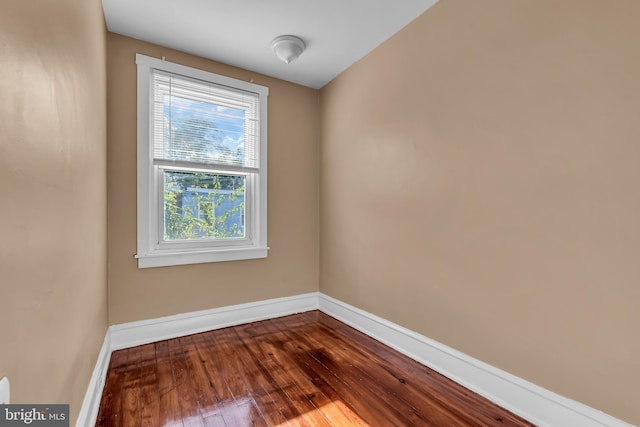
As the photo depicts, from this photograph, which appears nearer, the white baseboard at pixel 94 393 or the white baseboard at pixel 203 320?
the white baseboard at pixel 94 393

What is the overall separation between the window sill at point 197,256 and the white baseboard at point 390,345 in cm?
47

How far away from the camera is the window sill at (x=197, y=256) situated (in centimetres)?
246

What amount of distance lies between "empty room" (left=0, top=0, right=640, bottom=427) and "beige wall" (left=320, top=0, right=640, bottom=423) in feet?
0.04

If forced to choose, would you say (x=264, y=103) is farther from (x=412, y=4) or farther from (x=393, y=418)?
(x=393, y=418)

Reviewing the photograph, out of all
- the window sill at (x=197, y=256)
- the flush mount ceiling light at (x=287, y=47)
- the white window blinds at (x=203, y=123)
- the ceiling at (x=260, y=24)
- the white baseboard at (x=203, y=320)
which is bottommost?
the white baseboard at (x=203, y=320)

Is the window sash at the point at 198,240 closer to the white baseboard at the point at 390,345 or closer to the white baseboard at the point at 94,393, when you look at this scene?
the white baseboard at the point at 390,345

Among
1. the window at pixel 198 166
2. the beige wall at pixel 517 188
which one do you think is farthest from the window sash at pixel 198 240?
the beige wall at pixel 517 188

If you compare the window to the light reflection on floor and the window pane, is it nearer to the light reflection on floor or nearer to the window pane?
the window pane

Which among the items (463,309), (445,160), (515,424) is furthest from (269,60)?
(515,424)

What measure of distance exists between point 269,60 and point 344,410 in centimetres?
284

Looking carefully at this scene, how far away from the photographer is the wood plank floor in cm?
155

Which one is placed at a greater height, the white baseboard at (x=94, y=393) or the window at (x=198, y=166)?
the window at (x=198, y=166)

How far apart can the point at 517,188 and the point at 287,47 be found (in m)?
2.02

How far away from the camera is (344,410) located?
1.62 metres
